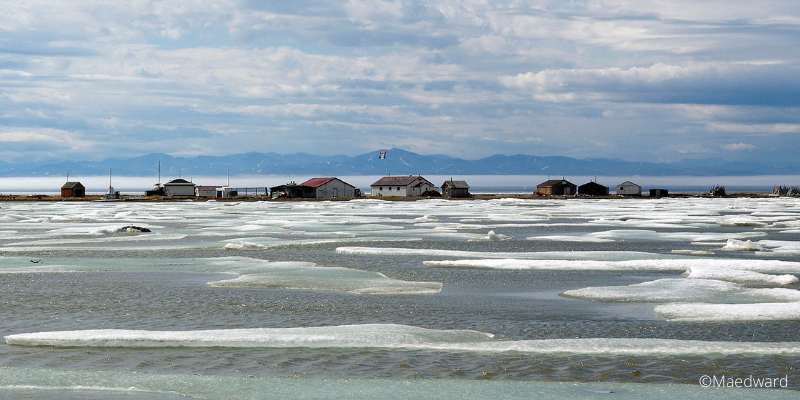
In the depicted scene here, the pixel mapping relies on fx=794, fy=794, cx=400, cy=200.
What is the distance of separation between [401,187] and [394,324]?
3956 inches

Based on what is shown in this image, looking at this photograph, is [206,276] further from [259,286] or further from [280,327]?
[280,327]

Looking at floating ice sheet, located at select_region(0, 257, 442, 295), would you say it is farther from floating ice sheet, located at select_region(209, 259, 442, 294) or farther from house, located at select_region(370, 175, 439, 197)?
house, located at select_region(370, 175, 439, 197)

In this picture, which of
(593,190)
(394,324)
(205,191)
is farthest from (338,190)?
(394,324)

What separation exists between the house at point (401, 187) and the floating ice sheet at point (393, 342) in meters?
101

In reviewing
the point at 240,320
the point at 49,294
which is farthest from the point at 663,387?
the point at 49,294

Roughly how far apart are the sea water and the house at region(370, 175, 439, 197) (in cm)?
8807

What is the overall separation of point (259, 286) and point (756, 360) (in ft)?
32.6

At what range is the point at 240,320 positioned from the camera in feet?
41.5

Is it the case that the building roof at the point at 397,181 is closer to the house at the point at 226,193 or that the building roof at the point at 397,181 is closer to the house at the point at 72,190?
the house at the point at 226,193

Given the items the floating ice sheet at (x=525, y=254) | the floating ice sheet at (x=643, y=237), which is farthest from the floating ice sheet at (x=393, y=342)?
the floating ice sheet at (x=643, y=237)

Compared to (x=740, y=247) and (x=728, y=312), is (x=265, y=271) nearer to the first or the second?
(x=728, y=312)

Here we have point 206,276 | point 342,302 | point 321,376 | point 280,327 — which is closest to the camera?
point 321,376

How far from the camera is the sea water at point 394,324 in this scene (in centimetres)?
866

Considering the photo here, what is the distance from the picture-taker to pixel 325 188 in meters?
108
